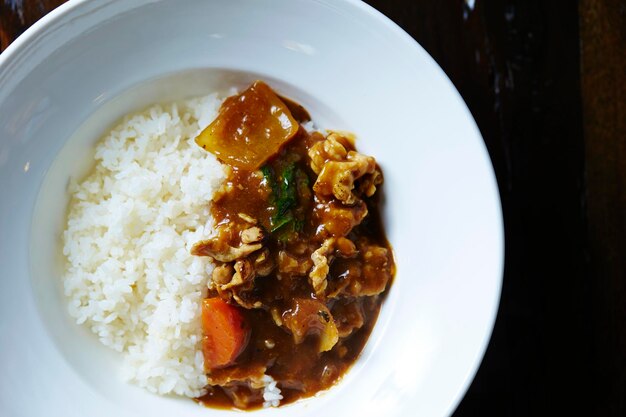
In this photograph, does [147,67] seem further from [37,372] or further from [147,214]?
[37,372]

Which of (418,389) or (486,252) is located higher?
(486,252)

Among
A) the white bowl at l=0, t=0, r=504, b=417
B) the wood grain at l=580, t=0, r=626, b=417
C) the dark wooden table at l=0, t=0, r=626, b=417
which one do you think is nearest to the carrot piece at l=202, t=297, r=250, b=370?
the white bowl at l=0, t=0, r=504, b=417

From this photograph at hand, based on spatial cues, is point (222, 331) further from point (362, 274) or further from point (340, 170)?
point (340, 170)

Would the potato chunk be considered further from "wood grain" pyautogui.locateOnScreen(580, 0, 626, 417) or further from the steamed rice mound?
"wood grain" pyautogui.locateOnScreen(580, 0, 626, 417)

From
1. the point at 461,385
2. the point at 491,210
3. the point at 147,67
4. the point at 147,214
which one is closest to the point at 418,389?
the point at 461,385

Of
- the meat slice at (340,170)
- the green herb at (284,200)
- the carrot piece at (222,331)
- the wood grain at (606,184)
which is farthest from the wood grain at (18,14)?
the wood grain at (606,184)

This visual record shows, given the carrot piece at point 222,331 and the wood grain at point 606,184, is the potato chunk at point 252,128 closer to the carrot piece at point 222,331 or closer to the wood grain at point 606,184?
the carrot piece at point 222,331
